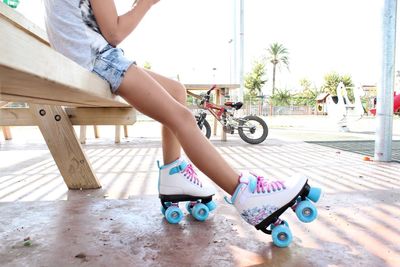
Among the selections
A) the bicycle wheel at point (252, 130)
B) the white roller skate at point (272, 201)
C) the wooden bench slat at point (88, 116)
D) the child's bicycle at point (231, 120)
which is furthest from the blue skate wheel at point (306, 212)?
the child's bicycle at point (231, 120)

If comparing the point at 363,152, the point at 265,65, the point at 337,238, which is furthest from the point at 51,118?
the point at 265,65

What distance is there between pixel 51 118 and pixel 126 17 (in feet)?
3.03

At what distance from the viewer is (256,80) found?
38.2m

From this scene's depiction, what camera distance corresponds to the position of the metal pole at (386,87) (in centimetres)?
277

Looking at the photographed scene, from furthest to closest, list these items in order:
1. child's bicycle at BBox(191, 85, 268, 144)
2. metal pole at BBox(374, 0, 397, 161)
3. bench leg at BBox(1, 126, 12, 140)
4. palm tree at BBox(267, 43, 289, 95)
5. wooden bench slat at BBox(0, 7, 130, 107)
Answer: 1. palm tree at BBox(267, 43, 289, 95)
2. bench leg at BBox(1, 126, 12, 140)
3. child's bicycle at BBox(191, 85, 268, 144)
4. metal pole at BBox(374, 0, 397, 161)
5. wooden bench slat at BBox(0, 7, 130, 107)

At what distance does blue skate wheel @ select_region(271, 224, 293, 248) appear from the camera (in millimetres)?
1102

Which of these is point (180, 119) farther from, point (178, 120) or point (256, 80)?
point (256, 80)

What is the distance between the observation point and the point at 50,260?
1013mm

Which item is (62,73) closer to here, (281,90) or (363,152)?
(363,152)

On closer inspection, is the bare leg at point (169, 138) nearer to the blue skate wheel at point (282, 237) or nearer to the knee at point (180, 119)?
the knee at point (180, 119)

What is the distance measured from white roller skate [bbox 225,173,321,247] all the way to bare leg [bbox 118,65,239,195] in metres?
0.05

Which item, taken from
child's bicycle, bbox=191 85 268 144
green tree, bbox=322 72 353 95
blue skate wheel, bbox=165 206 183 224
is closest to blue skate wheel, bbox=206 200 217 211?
blue skate wheel, bbox=165 206 183 224

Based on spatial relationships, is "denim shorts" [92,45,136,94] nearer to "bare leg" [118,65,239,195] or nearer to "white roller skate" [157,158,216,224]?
"bare leg" [118,65,239,195]

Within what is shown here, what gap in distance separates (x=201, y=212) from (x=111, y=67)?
65cm
